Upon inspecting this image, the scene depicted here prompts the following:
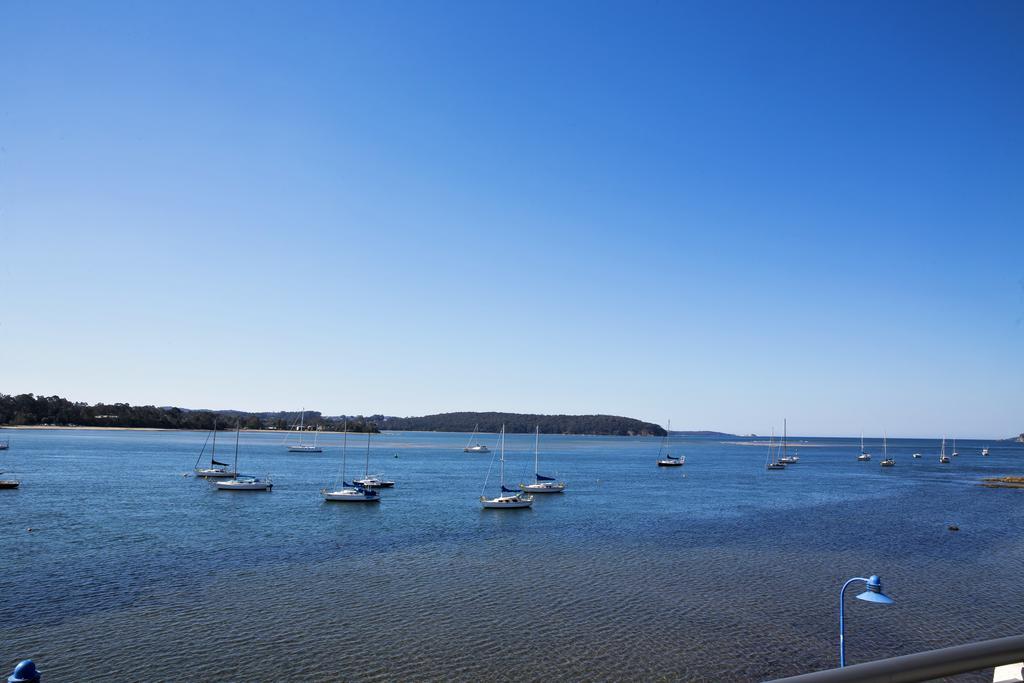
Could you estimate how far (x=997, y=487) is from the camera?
92500 millimetres

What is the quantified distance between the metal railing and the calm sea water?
20982 millimetres

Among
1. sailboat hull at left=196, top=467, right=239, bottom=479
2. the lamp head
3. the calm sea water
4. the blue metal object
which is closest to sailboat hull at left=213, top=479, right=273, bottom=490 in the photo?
the calm sea water

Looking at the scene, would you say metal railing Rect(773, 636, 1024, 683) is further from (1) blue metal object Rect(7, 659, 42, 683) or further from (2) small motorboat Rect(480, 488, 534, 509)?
(2) small motorboat Rect(480, 488, 534, 509)

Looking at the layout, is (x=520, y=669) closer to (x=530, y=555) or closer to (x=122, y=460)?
(x=530, y=555)

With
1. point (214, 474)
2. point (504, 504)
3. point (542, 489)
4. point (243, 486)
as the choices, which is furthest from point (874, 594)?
point (214, 474)

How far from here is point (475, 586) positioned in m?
33.1

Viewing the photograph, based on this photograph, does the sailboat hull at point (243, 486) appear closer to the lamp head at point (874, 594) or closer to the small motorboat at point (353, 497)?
the small motorboat at point (353, 497)

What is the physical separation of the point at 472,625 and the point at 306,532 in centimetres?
2698

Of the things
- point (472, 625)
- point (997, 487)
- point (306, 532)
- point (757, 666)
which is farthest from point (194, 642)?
point (997, 487)

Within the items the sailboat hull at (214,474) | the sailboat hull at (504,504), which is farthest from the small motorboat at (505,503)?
the sailboat hull at (214,474)

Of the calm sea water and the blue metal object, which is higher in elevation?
the blue metal object

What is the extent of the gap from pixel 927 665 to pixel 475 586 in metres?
32.6

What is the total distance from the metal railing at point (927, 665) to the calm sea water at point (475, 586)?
21.0m

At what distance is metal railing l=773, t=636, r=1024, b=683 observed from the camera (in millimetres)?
2596
